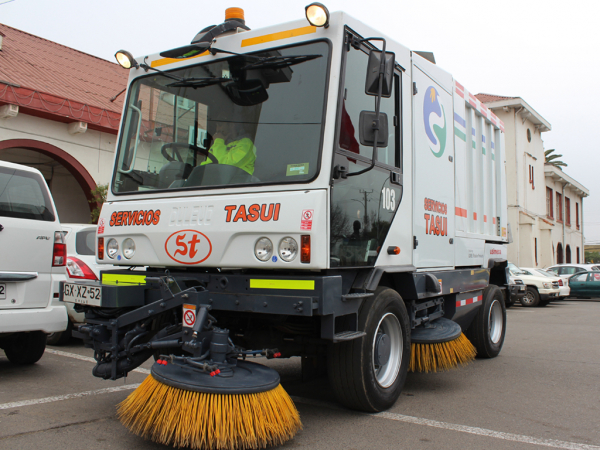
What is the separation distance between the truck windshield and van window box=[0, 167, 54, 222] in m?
1.31

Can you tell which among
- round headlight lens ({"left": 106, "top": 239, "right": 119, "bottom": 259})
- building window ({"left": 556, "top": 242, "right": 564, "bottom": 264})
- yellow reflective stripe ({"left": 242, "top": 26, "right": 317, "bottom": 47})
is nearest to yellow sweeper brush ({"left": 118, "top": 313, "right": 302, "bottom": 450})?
round headlight lens ({"left": 106, "top": 239, "right": 119, "bottom": 259})

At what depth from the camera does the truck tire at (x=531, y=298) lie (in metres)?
18.0

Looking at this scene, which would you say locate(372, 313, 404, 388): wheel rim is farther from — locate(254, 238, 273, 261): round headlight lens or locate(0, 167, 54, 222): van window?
locate(0, 167, 54, 222): van window

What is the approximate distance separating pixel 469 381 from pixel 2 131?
11.0 metres

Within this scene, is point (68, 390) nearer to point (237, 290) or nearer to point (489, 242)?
point (237, 290)

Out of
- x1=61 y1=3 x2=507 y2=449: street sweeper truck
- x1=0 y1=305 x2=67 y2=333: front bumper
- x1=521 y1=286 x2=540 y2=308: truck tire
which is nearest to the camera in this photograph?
x1=61 y1=3 x2=507 y2=449: street sweeper truck

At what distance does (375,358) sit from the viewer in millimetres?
4352

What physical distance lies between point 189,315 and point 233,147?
1.29 meters

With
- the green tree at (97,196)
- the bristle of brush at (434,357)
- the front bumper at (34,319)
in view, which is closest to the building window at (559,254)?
the green tree at (97,196)

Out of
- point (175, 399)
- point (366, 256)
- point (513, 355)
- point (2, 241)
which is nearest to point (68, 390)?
point (2, 241)

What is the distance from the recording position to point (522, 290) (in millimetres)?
17266

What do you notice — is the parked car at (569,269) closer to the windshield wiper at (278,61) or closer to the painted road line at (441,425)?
the painted road line at (441,425)

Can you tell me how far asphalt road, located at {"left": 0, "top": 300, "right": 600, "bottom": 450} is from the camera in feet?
12.0

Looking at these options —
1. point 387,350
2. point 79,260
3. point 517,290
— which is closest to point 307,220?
point 387,350
